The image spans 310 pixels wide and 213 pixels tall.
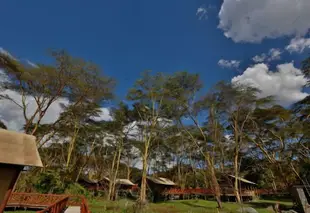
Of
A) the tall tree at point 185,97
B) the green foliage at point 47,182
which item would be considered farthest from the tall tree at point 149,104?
the green foliage at point 47,182

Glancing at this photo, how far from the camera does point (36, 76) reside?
12672mm

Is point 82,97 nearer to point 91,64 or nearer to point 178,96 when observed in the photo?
point 91,64

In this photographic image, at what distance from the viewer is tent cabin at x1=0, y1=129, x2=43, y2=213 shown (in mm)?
4291

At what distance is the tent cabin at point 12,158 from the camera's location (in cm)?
429

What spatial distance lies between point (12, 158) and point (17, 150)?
0.30 m

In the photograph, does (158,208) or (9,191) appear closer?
(9,191)

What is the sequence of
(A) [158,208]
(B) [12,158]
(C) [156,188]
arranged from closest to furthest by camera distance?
1. (B) [12,158]
2. (A) [158,208]
3. (C) [156,188]

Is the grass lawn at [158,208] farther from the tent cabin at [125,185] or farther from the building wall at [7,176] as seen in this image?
the tent cabin at [125,185]

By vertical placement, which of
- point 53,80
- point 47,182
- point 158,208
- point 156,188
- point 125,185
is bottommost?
point 158,208

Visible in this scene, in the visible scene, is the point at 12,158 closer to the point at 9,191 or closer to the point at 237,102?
the point at 9,191

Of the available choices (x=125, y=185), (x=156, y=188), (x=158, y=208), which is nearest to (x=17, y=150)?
(x=158, y=208)

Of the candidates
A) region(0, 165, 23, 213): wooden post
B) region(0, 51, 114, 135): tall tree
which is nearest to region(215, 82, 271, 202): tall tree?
region(0, 51, 114, 135): tall tree

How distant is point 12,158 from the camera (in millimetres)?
4352

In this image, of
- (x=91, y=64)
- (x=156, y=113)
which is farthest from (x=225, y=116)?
(x=91, y=64)
